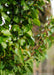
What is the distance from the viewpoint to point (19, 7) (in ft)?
4.45

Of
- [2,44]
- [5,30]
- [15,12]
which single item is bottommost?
[2,44]

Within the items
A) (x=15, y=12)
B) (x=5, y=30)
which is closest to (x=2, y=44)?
(x=5, y=30)

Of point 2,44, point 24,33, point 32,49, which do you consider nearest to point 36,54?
point 32,49

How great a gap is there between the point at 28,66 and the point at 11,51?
0.79ft

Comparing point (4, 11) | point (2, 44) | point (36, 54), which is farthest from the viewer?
point (36, 54)

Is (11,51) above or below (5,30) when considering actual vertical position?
below

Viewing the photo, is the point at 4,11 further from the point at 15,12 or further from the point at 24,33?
the point at 24,33

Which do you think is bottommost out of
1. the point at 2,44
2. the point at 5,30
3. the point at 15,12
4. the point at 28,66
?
the point at 28,66

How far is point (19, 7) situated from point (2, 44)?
41 centimetres

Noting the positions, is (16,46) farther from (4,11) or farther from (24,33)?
(4,11)

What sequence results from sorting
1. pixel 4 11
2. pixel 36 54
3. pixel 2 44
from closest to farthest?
pixel 2 44, pixel 4 11, pixel 36 54

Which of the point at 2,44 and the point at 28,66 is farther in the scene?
the point at 28,66

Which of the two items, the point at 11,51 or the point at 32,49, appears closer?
the point at 11,51

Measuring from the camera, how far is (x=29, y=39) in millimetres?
1354
